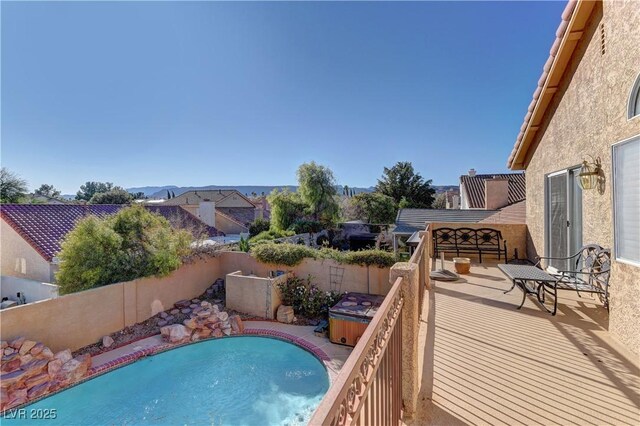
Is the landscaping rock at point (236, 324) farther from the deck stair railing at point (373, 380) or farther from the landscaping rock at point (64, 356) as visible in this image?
the deck stair railing at point (373, 380)

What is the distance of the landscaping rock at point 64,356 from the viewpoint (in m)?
8.78

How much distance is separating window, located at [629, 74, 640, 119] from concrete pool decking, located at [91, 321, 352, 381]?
9.04 m

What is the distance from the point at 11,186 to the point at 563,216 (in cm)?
4226

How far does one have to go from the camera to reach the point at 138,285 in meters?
11.8

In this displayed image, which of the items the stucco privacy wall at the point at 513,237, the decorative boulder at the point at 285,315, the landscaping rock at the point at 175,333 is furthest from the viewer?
the decorative boulder at the point at 285,315

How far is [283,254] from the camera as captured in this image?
47.9ft

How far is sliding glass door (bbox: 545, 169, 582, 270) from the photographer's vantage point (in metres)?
5.83

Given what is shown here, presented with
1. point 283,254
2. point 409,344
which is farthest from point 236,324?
point 409,344

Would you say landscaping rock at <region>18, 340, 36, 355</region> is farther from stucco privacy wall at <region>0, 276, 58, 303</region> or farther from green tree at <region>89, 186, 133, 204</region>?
green tree at <region>89, 186, 133, 204</region>

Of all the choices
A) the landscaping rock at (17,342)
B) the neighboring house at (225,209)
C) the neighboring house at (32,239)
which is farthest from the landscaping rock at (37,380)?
the neighboring house at (225,209)

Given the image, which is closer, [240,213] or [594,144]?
[594,144]

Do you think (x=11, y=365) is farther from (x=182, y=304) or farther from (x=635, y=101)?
(x=635, y=101)

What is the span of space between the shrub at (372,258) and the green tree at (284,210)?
14366 mm

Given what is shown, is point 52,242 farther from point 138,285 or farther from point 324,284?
point 324,284
